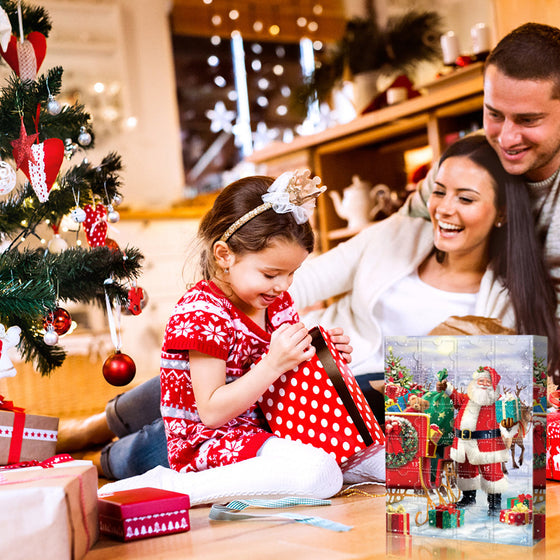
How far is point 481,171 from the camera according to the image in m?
1.76

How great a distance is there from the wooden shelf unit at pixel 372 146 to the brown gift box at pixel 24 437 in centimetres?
118

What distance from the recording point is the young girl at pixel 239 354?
116 cm

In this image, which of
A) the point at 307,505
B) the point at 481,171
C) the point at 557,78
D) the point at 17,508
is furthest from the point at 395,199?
the point at 17,508

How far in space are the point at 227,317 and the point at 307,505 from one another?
1.10 feet

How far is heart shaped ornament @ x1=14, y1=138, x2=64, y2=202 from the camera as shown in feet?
4.05

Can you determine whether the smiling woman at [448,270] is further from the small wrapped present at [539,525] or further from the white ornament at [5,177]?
the white ornament at [5,177]

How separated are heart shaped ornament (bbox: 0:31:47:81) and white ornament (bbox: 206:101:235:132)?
3.08 metres

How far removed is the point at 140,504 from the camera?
39.3 inches

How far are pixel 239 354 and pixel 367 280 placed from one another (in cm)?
71

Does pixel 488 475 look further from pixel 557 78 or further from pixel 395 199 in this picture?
pixel 395 199

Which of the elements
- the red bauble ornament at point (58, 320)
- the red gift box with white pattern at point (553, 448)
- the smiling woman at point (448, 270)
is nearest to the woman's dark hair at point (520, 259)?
the smiling woman at point (448, 270)

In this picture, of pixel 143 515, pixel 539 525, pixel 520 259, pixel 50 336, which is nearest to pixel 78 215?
pixel 50 336

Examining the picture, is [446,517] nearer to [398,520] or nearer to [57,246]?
[398,520]

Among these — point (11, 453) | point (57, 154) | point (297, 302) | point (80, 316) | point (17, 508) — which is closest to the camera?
point (17, 508)
